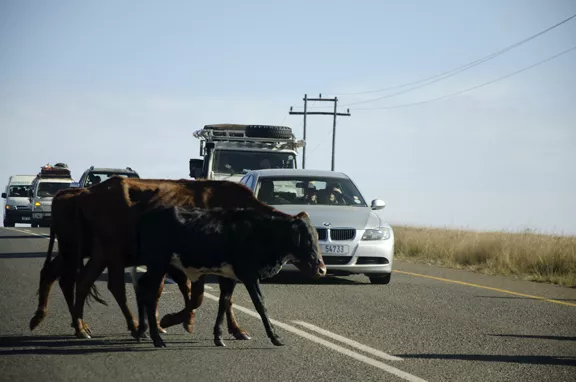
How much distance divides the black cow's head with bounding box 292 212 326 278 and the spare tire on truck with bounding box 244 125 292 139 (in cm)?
1660

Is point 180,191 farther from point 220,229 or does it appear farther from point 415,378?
point 415,378

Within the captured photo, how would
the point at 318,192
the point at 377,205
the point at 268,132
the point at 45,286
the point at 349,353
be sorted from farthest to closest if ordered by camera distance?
the point at 268,132 < the point at 318,192 < the point at 377,205 < the point at 45,286 < the point at 349,353

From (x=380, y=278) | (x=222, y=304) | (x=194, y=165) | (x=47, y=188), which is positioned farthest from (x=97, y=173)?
(x=222, y=304)

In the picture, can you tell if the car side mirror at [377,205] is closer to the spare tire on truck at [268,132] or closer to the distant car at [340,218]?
the distant car at [340,218]

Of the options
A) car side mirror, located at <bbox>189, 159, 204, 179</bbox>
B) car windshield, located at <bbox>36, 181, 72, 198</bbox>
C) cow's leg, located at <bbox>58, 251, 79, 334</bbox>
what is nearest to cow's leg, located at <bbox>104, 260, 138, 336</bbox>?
cow's leg, located at <bbox>58, 251, 79, 334</bbox>

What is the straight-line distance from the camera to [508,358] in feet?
29.0

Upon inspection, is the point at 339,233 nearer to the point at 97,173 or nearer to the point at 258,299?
the point at 258,299

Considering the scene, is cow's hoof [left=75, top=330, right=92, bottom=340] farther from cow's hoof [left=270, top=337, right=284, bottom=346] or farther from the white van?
the white van

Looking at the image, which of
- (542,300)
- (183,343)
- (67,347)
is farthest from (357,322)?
(542,300)

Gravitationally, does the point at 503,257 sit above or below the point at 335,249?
below

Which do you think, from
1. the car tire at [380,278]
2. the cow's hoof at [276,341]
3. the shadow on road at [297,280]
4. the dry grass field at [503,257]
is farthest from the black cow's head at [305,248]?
the dry grass field at [503,257]

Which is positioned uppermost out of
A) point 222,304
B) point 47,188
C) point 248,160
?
point 248,160

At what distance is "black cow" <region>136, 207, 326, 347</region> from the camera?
8984 millimetres

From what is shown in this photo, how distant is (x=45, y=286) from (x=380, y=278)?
7100mm
